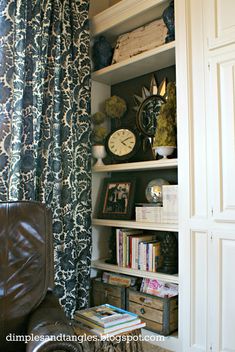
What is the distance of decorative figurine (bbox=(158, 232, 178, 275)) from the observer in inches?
90.3

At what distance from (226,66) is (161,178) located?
0.98 metres

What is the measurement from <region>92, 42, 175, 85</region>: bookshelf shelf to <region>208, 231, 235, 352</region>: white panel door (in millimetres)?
1253

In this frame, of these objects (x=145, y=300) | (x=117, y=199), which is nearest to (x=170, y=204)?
(x=117, y=199)

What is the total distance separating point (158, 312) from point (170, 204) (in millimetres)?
701

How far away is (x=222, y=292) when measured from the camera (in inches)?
74.5

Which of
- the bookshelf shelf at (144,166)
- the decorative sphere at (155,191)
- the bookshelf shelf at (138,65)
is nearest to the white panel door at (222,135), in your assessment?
the bookshelf shelf at (144,166)

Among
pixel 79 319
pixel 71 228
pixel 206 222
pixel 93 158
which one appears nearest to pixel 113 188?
pixel 93 158

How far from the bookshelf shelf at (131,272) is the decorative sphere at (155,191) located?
1.59ft

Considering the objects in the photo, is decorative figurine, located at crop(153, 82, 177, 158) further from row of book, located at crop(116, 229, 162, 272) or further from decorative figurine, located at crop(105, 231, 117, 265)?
decorative figurine, located at crop(105, 231, 117, 265)

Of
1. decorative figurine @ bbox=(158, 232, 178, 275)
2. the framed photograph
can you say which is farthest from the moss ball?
decorative figurine @ bbox=(158, 232, 178, 275)

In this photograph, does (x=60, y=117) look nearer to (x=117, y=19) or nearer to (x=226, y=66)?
(x=117, y=19)

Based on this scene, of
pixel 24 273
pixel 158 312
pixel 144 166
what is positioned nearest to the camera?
pixel 24 273

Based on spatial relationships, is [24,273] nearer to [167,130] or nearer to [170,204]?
[170,204]

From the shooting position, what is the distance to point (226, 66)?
1933 millimetres
